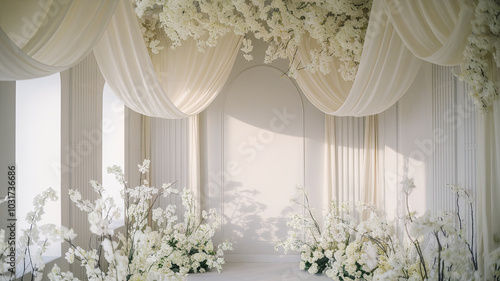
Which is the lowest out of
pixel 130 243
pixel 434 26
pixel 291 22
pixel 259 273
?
pixel 259 273

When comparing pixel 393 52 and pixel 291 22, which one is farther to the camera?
pixel 291 22

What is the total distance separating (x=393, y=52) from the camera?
119 inches

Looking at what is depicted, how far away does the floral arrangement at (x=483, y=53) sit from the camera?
2.00 metres

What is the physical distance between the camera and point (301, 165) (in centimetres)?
579

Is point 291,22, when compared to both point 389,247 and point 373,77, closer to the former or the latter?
point 373,77

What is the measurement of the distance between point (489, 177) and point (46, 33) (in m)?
2.42

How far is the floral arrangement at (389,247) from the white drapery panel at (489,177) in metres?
0.09

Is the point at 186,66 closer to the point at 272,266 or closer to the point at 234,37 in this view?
the point at 234,37

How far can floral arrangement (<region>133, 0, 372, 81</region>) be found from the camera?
3.93 meters

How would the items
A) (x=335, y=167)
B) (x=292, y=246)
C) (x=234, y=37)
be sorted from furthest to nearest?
(x=335, y=167) → (x=292, y=246) → (x=234, y=37)

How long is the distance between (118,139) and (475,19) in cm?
421

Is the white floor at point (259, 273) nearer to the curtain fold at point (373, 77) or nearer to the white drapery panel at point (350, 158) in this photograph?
the white drapery panel at point (350, 158)

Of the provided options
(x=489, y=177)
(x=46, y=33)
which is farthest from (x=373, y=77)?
(x=46, y=33)

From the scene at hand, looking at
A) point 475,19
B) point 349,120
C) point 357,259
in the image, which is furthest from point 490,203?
point 349,120
